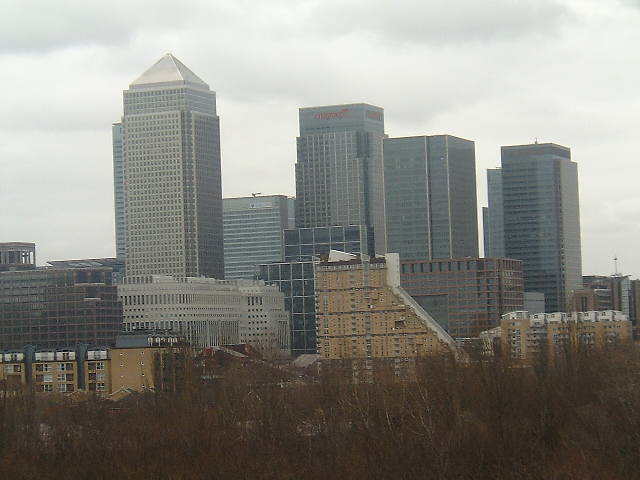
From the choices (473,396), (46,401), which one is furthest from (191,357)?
(473,396)

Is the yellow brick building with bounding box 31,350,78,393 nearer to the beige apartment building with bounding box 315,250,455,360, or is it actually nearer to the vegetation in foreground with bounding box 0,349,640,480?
the beige apartment building with bounding box 315,250,455,360

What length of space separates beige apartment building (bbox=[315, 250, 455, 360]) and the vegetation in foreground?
234 feet

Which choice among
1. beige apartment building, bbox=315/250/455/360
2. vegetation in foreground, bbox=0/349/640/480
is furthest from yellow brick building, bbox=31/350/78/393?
vegetation in foreground, bbox=0/349/640/480

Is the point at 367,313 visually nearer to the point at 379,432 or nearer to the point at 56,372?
the point at 56,372

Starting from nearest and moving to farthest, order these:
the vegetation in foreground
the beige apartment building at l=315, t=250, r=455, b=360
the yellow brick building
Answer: the vegetation in foreground → the yellow brick building → the beige apartment building at l=315, t=250, r=455, b=360

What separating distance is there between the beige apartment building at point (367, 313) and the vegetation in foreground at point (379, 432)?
7146 cm

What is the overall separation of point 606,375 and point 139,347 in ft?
181

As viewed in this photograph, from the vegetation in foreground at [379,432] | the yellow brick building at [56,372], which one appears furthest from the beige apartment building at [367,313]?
the vegetation in foreground at [379,432]

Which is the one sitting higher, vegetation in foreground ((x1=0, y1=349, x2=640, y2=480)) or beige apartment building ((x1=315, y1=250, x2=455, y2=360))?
beige apartment building ((x1=315, y1=250, x2=455, y2=360))

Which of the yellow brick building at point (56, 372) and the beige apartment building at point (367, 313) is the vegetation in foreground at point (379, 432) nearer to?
the yellow brick building at point (56, 372)

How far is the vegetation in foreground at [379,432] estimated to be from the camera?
62.0 metres

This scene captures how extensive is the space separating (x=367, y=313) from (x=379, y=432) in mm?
98407

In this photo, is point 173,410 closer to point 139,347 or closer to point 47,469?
point 47,469

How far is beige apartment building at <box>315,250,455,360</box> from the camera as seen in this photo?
162 meters
